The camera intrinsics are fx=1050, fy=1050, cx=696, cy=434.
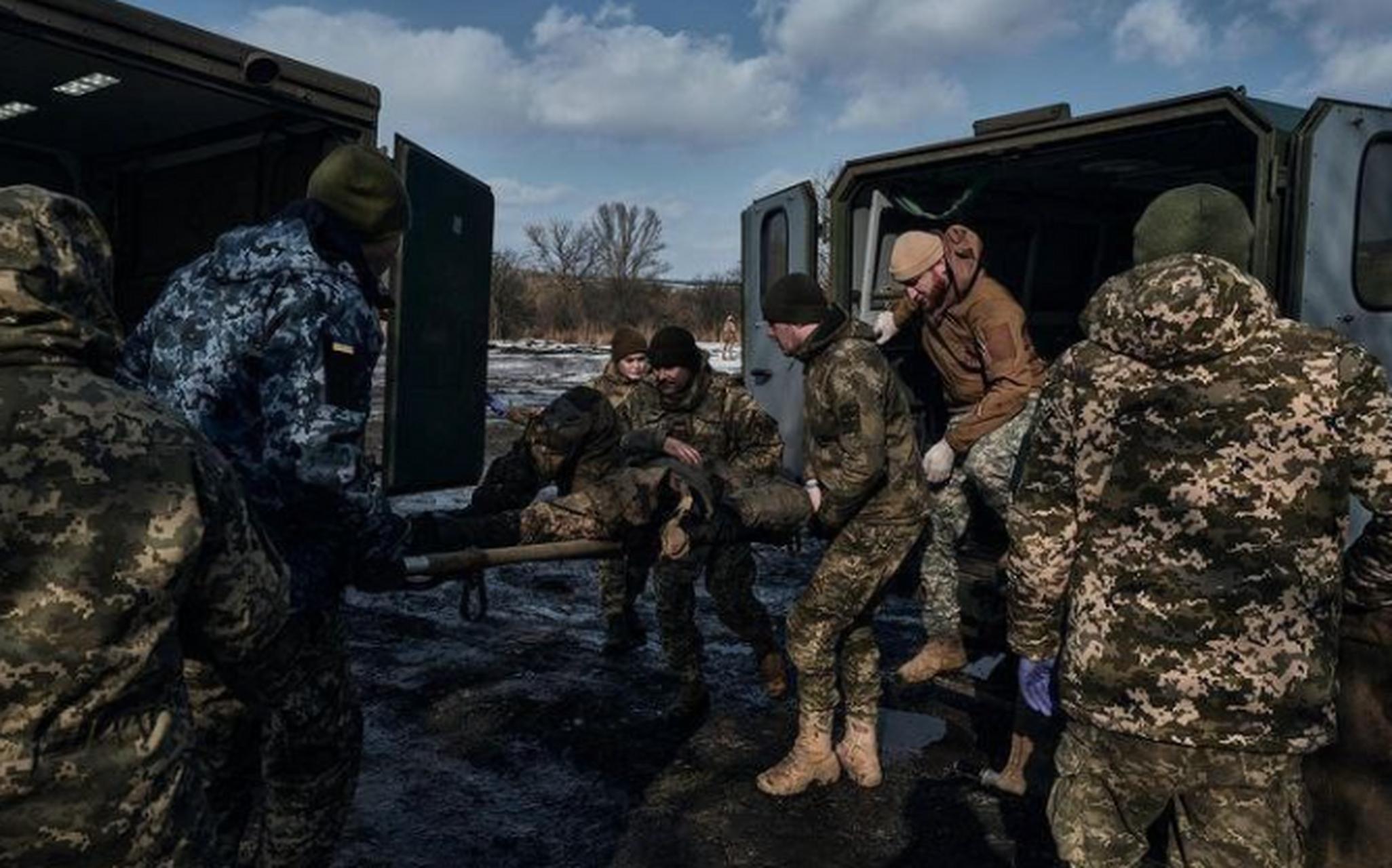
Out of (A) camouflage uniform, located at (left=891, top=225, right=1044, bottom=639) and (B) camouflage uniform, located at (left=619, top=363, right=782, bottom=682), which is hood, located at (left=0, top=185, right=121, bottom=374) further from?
(A) camouflage uniform, located at (left=891, top=225, right=1044, bottom=639)

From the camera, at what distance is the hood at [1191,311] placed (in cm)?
199

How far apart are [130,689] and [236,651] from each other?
8.1 inches

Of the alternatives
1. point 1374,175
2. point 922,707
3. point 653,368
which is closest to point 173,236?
point 653,368

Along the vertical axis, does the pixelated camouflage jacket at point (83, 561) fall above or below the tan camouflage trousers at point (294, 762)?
above

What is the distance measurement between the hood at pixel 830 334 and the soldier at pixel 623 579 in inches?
54.9

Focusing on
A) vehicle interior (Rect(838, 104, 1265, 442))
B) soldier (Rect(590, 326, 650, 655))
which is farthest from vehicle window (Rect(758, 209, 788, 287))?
soldier (Rect(590, 326, 650, 655))

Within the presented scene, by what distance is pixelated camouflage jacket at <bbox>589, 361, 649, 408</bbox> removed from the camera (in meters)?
5.28

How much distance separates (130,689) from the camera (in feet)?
4.91

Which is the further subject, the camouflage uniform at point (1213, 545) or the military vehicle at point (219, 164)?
the military vehicle at point (219, 164)

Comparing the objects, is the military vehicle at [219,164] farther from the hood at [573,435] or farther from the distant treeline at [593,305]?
the distant treeline at [593,305]

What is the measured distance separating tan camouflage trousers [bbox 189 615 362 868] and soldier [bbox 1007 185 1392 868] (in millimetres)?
A: 1691

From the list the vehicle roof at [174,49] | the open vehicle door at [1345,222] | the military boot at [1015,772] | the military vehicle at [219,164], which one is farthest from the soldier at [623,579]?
the open vehicle door at [1345,222]

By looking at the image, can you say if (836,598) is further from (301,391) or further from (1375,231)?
(1375,231)

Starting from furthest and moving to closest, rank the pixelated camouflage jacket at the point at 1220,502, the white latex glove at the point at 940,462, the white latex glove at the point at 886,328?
the white latex glove at the point at 886,328, the white latex glove at the point at 940,462, the pixelated camouflage jacket at the point at 1220,502
